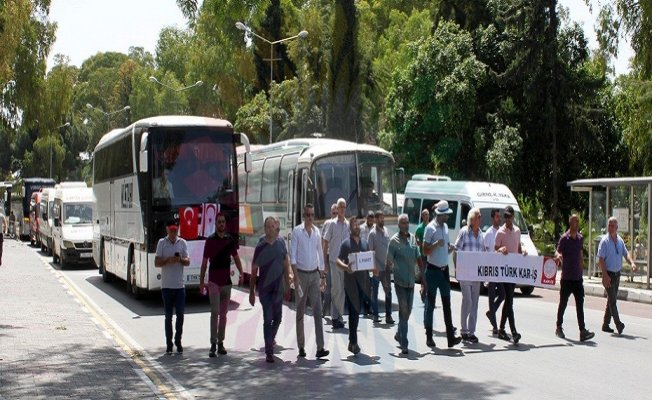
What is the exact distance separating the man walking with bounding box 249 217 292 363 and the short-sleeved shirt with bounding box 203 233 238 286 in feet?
2.25

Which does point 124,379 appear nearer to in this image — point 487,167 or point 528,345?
point 528,345

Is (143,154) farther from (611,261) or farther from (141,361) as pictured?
(611,261)

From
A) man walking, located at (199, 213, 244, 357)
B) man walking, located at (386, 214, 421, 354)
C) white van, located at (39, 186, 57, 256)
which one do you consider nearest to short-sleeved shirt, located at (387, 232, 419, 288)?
man walking, located at (386, 214, 421, 354)

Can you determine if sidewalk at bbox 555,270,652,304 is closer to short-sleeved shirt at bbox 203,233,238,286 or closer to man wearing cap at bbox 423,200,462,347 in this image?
man wearing cap at bbox 423,200,462,347

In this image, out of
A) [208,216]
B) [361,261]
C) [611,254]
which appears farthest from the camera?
[208,216]

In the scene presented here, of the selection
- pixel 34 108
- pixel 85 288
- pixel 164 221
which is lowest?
pixel 85 288

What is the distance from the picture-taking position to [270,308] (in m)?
12.8

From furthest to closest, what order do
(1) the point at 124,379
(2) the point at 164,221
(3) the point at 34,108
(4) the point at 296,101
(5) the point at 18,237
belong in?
(5) the point at 18,237 < (4) the point at 296,101 < (3) the point at 34,108 < (2) the point at 164,221 < (1) the point at 124,379

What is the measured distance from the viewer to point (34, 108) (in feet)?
116

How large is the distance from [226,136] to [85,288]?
291 inches

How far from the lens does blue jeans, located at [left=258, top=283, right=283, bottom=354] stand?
12711mm

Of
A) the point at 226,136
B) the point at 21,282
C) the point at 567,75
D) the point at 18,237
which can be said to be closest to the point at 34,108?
the point at 21,282

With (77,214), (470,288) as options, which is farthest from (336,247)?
(77,214)

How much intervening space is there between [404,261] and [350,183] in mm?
7538
